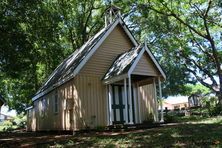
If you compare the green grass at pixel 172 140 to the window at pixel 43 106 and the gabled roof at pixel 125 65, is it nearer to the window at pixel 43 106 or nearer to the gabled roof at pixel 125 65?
the gabled roof at pixel 125 65

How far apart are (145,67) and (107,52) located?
310 cm

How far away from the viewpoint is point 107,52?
20828 millimetres

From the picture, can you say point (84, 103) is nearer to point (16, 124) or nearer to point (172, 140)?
point (172, 140)

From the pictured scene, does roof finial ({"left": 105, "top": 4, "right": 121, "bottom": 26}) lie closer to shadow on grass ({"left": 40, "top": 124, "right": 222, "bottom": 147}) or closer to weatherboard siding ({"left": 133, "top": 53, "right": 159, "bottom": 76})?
weatherboard siding ({"left": 133, "top": 53, "right": 159, "bottom": 76})

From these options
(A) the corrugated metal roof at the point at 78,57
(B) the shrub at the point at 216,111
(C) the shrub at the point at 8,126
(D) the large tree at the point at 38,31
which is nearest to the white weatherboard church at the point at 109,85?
(A) the corrugated metal roof at the point at 78,57

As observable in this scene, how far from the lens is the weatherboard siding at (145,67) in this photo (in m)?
18.6

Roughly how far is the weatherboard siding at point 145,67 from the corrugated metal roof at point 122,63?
529 mm

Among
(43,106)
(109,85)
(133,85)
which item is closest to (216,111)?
(133,85)

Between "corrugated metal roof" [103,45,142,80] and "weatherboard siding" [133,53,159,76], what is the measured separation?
53 cm

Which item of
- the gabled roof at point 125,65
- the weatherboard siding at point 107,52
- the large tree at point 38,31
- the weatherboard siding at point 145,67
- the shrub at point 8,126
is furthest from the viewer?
the shrub at point 8,126

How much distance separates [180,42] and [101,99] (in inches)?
826

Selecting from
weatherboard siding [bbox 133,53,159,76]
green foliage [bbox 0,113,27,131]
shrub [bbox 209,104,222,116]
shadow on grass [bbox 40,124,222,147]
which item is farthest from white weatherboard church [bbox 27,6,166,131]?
green foliage [bbox 0,113,27,131]

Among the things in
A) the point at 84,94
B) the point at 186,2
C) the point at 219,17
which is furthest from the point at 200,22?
the point at 84,94

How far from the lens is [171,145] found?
1043 centimetres
